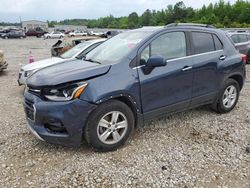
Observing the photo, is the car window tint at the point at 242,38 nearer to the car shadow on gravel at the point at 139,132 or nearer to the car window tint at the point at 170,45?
the car shadow on gravel at the point at 139,132

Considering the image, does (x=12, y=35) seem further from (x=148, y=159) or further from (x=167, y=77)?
(x=148, y=159)

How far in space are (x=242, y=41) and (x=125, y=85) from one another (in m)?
10.9

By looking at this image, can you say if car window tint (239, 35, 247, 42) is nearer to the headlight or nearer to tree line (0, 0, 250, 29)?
the headlight

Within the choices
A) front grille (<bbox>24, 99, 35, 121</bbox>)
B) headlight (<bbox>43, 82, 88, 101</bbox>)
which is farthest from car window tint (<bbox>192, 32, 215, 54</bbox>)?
front grille (<bbox>24, 99, 35, 121</bbox>)

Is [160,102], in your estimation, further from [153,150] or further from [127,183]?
[127,183]

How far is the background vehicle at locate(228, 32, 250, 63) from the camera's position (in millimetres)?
12248

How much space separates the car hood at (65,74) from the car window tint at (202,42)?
177 cm

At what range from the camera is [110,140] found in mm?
3691

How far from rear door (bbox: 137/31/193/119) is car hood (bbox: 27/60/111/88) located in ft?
2.09

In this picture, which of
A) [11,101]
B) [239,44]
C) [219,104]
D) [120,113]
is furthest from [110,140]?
[239,44]

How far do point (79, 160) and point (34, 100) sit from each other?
1002 mm

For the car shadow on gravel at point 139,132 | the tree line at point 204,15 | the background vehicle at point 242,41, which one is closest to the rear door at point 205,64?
the car shadow on gravel at point 139,132

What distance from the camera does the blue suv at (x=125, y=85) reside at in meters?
3.36

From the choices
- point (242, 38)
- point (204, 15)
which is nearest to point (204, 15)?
point (204, 15)
